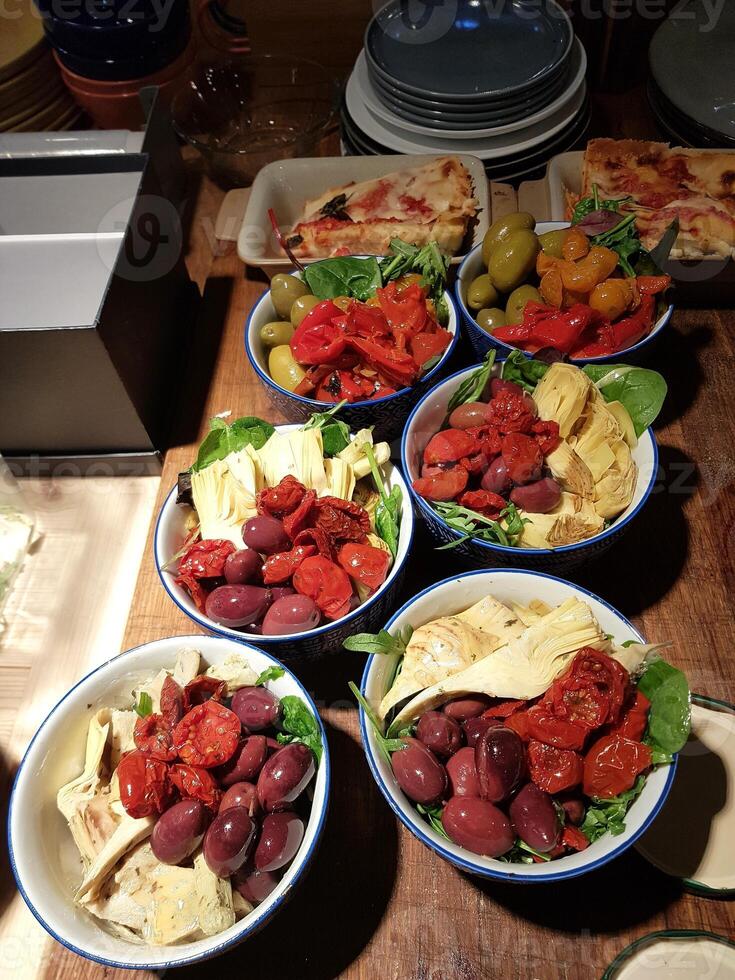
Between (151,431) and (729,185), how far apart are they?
47.4 inches

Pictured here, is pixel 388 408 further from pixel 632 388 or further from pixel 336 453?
pixel 632 388

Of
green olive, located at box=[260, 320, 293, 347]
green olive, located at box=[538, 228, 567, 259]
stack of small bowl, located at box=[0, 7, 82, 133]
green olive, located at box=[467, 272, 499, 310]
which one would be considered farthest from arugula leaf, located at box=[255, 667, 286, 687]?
stack of small bowl, located at box=[0, 7, 82, 133]

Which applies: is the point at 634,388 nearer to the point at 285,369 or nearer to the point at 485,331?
the point at 485,331

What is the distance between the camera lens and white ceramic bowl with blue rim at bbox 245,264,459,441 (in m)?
1.12

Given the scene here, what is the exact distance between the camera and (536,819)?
72 centimetres

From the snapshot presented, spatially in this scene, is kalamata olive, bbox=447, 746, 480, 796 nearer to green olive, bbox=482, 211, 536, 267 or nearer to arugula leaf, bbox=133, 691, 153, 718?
arugula leaf, bbox=133, 691, 153, 718

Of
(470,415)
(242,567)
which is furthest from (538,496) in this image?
(242,567)

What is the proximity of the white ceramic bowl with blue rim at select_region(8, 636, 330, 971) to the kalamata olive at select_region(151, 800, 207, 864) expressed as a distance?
3.2 inches

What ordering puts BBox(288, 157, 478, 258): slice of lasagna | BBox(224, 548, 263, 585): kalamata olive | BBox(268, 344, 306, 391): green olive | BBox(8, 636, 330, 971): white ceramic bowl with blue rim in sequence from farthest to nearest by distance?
1. BBox(288, 157, 478, 258): slice of lasagna
2. BBox(268, 344, 306, 391): green olive
3. BBox(224, 548, 263, 585): kalamata olive
4. BBox(8, 636, 330, 971): white ceramic bowl with blue rim

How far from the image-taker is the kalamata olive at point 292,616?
88 centimetres

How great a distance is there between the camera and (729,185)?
54.8 inches

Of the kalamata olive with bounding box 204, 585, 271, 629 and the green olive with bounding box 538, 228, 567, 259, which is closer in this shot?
the kalamata olive with bounding box 204, 585, 271, 629

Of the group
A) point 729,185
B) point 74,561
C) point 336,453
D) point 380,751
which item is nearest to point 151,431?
point 74,561

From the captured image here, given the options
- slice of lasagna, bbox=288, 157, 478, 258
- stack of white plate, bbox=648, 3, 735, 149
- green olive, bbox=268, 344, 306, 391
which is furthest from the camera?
stack of white plate, bbox=648, 3, 735, 149
